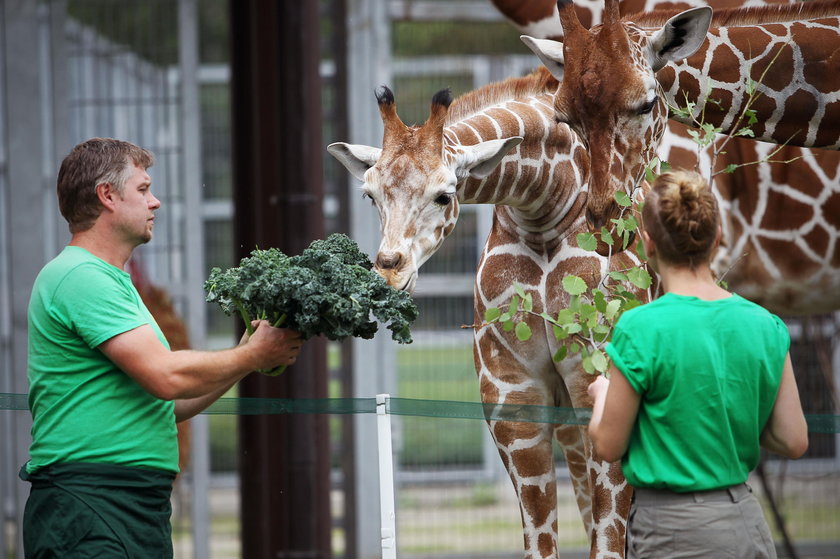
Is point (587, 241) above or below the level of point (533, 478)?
above

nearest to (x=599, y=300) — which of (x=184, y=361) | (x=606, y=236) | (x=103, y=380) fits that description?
(x=606, y=236)

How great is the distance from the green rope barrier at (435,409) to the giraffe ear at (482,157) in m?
0.61

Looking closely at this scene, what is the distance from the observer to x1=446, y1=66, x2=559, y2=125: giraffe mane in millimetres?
3168

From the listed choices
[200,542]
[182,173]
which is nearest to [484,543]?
[200,542]

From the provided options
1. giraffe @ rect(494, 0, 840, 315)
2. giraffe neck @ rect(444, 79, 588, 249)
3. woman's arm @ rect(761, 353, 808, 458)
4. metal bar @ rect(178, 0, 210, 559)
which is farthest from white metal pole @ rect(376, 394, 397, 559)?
metal bar @ rect(178, 0, 210, 559)

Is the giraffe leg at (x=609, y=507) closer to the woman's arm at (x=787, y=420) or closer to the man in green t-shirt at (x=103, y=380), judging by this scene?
the woman's arm at (x=787, y=420)

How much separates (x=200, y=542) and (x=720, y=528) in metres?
4.59

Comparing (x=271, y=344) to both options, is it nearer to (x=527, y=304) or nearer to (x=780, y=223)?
(x=527, y=304)

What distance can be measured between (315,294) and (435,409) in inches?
19.2

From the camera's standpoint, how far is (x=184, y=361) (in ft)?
7.36

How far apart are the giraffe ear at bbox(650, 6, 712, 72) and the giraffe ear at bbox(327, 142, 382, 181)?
0.78m

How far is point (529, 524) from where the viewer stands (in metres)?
3.06

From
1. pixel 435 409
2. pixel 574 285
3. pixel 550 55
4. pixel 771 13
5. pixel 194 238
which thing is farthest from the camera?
pixel 194 238

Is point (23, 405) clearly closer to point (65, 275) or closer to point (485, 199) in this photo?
point (65, 275)
